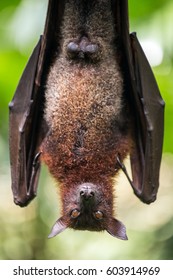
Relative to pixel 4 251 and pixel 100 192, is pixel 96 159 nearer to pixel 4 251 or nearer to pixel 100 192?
pixel 100 192

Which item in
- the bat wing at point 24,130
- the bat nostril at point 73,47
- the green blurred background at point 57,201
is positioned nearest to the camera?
the bat nostril at point 73,47

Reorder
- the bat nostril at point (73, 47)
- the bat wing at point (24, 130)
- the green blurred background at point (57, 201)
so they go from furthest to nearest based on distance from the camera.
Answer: the green blurred background at point (57, 201) < the bat wing at point (24, 130) < the bat nostril at point (73, 47)

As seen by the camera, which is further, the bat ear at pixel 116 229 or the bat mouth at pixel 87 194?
the bat ear at pixel 116 229

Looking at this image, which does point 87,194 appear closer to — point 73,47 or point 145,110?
point 145,110

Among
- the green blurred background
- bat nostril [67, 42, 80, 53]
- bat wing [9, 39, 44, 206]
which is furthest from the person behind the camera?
the green blurred background

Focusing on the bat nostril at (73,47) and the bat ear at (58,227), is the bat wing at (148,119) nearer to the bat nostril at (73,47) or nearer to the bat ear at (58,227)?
the bat nostril at (73,47)

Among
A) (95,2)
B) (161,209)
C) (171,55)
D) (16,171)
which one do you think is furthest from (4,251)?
(95,2)

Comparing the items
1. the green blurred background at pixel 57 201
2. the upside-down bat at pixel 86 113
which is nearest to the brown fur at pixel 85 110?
the upside-down bat at pixel 86 113

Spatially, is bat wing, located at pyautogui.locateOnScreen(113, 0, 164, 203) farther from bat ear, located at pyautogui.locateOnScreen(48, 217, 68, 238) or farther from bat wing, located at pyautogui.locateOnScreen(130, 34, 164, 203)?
bat ear, located at pyautogui.locateOnScreen(48, 217, 68, 238)

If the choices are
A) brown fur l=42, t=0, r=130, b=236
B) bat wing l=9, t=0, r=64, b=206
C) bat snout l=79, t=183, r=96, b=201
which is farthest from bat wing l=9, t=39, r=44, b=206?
bat snout l=79, t=183, r=96, b=201
